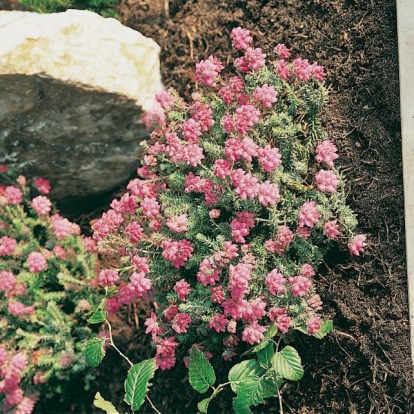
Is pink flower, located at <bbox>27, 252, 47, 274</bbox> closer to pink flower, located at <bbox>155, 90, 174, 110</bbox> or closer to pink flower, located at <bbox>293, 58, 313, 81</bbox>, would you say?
pink flower, located at <bbox>155, 90, 174, 110</bbox>

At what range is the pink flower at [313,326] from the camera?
3006 mm

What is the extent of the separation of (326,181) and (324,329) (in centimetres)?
72

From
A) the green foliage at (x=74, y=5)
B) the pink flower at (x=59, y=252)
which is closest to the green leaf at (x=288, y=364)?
the pink flower at (x=59, y=252)

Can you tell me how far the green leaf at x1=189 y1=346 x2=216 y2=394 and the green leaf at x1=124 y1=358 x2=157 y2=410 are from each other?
0.64ft

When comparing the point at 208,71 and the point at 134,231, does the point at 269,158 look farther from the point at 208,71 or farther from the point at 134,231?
the point at 134,231

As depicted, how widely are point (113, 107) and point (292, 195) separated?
1225 millimetres

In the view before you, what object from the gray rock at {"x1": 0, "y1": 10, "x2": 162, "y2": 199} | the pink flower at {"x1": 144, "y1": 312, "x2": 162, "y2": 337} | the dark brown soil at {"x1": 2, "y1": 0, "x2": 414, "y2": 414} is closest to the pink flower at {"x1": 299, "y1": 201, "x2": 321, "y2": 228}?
the dark brown soil at {"x1": 2, "y1": 0, "x2": 414, "y2": 414}

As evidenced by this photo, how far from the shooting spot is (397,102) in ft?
10.4

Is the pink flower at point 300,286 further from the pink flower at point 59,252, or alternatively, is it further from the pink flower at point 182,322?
the pink flower at point 59,252

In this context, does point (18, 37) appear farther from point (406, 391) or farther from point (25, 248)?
point (406, 391)

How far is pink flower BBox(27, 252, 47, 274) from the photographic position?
3.68 m

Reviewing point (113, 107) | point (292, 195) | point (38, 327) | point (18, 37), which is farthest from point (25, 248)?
point (292, 195)

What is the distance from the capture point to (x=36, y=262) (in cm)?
368

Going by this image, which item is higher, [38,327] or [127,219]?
[127,219]
